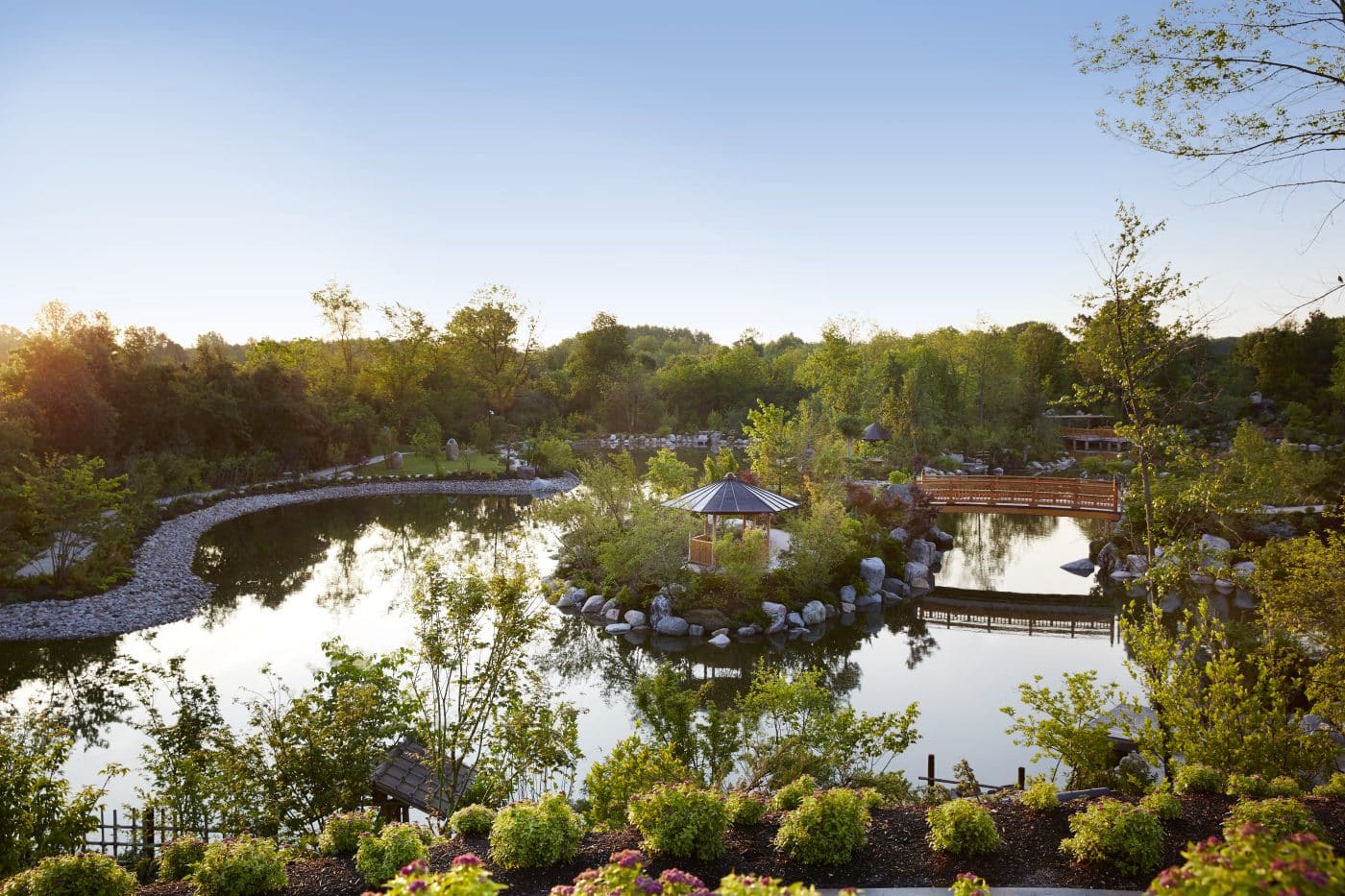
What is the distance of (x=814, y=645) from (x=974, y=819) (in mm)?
8513

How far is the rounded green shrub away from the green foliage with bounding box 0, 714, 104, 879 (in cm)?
236

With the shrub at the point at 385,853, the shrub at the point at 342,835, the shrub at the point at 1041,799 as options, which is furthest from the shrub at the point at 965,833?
the shrub at the point at 342,835

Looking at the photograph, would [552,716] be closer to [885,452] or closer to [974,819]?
[974,819]

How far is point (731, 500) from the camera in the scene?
1500cm

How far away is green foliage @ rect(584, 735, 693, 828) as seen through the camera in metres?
5.89

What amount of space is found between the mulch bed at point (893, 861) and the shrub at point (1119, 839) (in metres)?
0.07

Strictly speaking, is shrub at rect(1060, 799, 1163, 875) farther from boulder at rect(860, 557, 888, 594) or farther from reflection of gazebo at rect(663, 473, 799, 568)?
boulder at rect(860, 557, 888, 594)

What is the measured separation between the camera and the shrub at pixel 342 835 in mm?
5070

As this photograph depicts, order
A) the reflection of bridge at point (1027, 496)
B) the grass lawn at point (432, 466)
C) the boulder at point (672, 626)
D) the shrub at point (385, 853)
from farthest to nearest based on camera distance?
the grass lawn at point (432, 466) → the reflection of bridge at point (1027, 496) → the boulder at point (672, 626) → the shrub at point (385, 853)

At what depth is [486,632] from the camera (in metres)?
12.5

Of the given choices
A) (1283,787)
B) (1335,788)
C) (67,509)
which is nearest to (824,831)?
(1283,787)

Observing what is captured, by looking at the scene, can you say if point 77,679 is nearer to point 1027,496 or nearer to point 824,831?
point 824,831

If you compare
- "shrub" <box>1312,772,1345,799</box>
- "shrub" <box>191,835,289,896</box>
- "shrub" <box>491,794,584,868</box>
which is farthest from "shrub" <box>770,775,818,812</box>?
"shrub" <box>1312,772,1345,799</box>

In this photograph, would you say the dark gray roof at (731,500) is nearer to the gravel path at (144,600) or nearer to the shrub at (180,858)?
the gravel path at (144,600)
